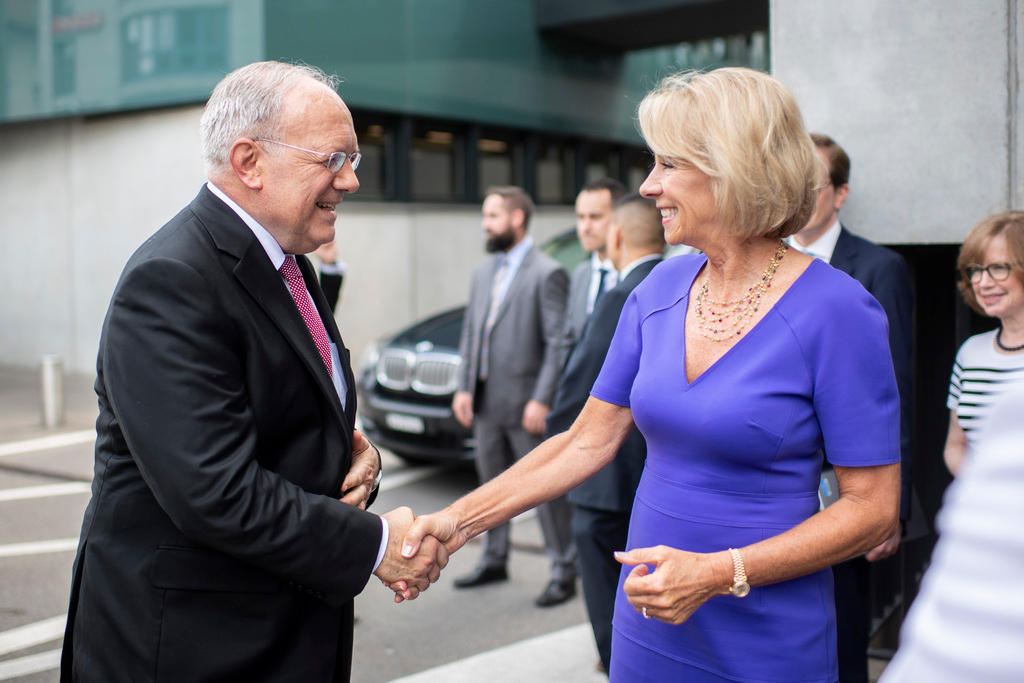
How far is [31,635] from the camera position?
4.87 m

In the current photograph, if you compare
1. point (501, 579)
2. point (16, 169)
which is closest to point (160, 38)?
point (16, 169)

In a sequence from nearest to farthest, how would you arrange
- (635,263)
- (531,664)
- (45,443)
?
1. (635,263)
2. (531,664)
3. (45,443)

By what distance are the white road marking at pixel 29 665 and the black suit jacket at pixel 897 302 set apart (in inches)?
143

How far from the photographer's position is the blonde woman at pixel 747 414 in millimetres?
2072

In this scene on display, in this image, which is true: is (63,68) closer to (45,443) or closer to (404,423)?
(45,443)

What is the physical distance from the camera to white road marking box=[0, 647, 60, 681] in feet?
14.3

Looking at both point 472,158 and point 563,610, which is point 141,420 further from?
point 472,158

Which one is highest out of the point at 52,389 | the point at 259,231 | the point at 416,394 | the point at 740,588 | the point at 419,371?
the point at 259,231

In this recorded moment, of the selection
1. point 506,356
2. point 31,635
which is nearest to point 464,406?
point 506,356

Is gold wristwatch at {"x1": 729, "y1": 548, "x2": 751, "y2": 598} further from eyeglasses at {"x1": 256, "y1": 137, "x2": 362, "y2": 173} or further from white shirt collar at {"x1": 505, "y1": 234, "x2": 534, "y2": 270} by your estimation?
white shirt collar at {"x1": 505, "y1": 234, "x2": 534, "y2": 270}

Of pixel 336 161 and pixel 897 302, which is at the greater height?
pixel 336 161

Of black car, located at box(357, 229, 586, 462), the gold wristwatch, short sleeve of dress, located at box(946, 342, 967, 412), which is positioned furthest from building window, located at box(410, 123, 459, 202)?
the gold wristwatch

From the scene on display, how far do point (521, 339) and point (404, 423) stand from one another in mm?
2107

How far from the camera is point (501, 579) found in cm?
599
